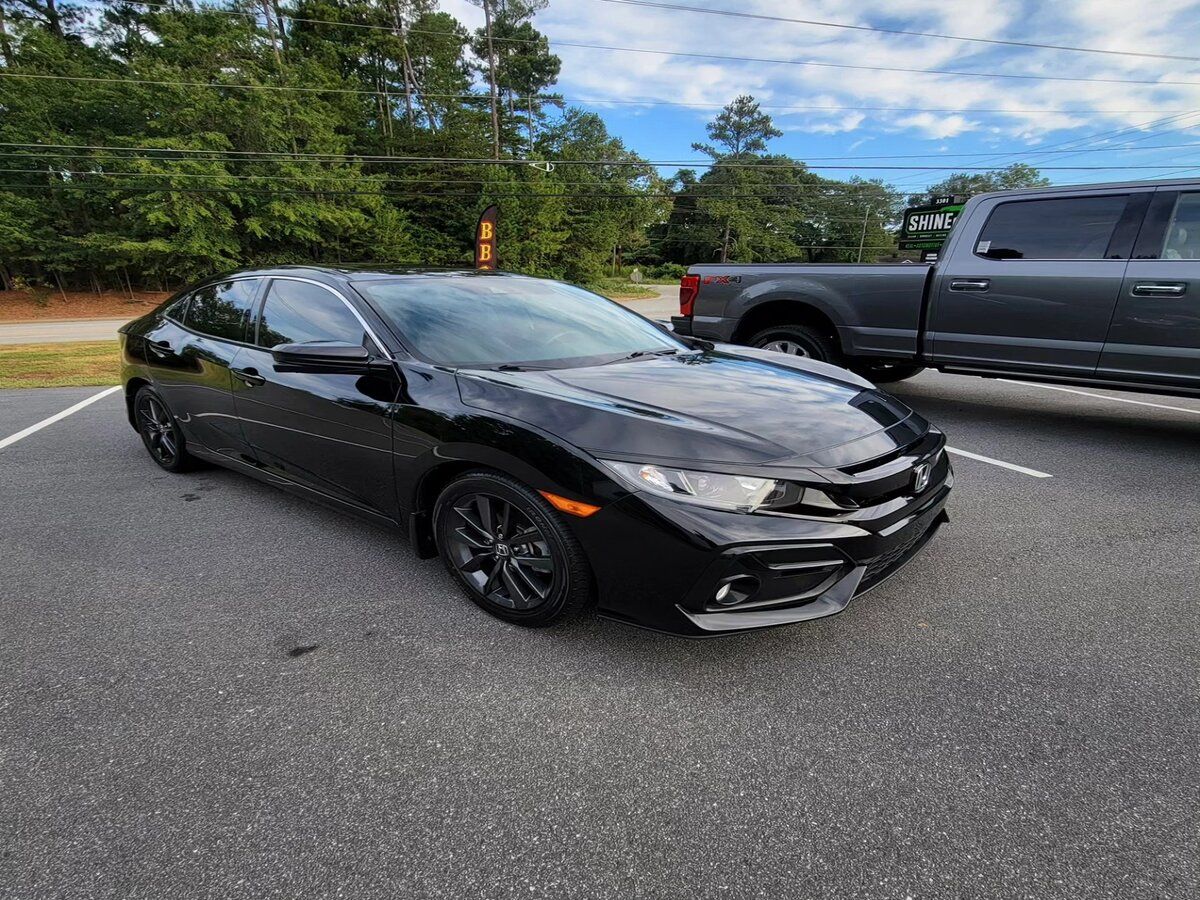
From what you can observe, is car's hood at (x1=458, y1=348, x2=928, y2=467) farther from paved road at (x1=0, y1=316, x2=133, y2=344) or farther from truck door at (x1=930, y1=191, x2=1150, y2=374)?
paved road at (x1=0, y1=316, x2=133, y2=344)

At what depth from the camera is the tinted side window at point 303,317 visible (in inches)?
115

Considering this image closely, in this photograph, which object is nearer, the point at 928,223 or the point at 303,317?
the point at 303,317

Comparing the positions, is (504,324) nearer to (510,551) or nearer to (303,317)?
(303,317)

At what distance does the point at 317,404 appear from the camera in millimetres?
2908

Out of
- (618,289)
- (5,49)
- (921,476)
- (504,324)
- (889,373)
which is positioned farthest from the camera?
(618,289)

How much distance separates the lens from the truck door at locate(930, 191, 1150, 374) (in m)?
4.53

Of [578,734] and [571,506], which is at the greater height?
[571,506]

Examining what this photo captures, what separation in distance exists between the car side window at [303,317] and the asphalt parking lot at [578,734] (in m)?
1.09

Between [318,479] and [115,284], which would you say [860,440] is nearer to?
[318,479]

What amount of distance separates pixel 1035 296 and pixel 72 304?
1433 inches

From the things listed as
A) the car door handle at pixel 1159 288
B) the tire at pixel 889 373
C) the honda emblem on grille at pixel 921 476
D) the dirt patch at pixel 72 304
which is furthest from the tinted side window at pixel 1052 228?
the dirt patch at pixel 72 304

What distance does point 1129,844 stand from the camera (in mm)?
1506

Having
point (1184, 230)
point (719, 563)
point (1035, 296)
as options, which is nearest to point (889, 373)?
point (1035, 296)

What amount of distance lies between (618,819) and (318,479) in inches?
87.3
